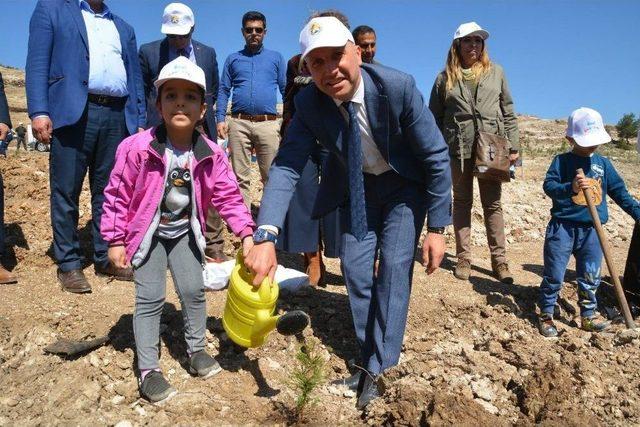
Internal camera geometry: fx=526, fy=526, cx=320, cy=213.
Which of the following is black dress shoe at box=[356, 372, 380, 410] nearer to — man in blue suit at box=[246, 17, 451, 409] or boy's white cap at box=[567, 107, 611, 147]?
man in blue suit at box=[246, 17, 451, 409]

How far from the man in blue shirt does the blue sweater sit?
2538 mm

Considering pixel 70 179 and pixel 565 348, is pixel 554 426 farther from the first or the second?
pixel 70 179

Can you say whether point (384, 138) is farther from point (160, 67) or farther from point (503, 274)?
point (503, 274)

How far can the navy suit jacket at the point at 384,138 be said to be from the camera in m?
2.54

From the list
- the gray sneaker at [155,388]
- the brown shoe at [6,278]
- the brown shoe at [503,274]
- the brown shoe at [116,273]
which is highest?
the brown shoe at [503,274]

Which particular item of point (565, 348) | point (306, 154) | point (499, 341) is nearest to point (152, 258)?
point (306, 154)

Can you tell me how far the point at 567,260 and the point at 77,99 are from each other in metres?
3.79

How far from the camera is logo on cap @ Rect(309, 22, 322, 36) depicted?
233 centimetres

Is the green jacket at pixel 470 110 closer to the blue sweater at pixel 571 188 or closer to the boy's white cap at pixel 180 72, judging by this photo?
the blue sweater at pixel 571 188

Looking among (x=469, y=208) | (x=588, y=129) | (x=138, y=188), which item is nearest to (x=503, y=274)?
(x=469, y=208)

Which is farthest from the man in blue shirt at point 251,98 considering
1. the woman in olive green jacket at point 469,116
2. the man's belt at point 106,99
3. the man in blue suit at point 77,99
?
the woman in olive green jacket at point 469,116

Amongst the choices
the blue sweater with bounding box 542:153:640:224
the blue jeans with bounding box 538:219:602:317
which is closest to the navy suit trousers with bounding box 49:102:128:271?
the blue sweater with bounding box 542:153:640:224

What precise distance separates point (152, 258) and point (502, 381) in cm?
199

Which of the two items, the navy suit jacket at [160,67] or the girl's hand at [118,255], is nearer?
the girl's hand at [118,255]
